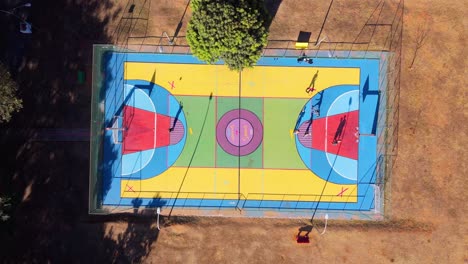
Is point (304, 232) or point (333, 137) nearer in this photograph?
point (304, 232)

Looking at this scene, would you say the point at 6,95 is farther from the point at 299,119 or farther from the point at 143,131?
the point at 299,119

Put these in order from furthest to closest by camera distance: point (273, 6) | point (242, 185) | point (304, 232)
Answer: point (273, 6)
point (242, 185)
point (304, 232)

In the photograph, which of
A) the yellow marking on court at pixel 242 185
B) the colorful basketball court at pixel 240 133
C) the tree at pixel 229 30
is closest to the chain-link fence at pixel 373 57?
the colorful basketball court at pixel 240 133

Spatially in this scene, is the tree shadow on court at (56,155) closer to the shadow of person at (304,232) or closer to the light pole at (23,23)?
the light pole at (23,23)

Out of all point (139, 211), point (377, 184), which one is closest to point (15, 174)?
point (139, 211)

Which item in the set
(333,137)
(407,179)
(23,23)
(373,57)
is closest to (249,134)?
(333,137)

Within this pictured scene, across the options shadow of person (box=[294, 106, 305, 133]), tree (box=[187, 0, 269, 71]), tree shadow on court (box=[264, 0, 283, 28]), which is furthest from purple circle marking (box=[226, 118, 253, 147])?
tree shadow on court (box=[264, 0, 283, 28])

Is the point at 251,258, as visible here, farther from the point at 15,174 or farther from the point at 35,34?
the point at 35,34
